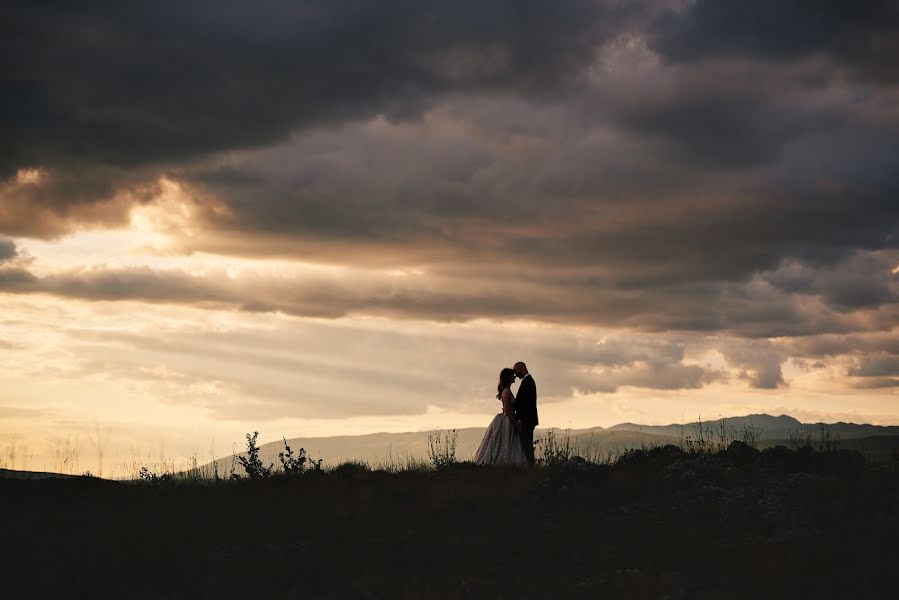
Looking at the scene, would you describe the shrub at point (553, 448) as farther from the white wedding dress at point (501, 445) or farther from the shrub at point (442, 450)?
the shrub at point (442, 450)

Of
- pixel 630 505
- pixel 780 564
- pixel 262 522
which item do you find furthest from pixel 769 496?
pixel 262 522

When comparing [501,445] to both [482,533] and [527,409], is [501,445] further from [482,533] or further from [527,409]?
Answer: [482,533]

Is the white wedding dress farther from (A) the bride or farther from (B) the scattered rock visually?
(B) the scattered rock

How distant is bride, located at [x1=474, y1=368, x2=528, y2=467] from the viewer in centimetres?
2458

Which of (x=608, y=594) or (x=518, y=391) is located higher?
(x=518, y=391)

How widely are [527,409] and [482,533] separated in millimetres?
7826

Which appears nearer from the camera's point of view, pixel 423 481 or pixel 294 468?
pixel 423 481

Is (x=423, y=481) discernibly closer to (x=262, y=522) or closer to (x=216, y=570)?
(x=262, y=522)

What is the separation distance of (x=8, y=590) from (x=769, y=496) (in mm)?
13798

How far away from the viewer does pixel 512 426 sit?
24828 millimetres

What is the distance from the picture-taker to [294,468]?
2323 cm

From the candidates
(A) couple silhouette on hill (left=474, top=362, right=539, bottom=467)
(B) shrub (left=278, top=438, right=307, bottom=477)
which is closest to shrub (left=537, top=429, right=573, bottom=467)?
(A) couple silhouette on hill (left=474, top=362, right=539, bottom=467)

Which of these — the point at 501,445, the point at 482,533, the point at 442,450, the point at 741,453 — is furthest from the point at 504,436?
the point at 482,533

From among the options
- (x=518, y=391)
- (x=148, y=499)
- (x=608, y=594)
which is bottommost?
(x=608, y=594)
